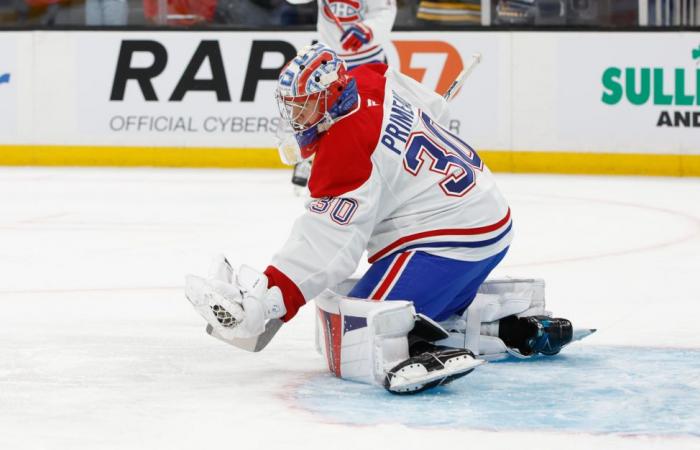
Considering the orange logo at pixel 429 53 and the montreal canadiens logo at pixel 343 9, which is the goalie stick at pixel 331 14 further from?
the orange logo at pixel 429 53

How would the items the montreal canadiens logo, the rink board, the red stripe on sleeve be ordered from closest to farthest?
the red stripe on sleeve < the montreal canadiens logo < the rink board

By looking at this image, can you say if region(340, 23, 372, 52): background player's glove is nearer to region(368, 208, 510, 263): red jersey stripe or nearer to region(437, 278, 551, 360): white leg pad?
region(437, 278, 551, 360): white leg pad

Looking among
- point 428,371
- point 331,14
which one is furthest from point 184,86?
point 428,371

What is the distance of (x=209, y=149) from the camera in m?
9.07

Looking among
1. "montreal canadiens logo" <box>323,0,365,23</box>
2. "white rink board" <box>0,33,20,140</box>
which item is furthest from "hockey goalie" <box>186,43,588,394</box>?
"white rink board" <box>0,33,20,140</box>

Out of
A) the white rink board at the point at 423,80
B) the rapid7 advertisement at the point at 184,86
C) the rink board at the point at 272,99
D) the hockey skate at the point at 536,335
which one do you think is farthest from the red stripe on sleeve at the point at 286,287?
the rapid7 advertisement at the point at 184,86

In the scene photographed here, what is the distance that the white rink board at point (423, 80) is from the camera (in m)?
8.41

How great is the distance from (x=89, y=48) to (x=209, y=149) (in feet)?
3.60

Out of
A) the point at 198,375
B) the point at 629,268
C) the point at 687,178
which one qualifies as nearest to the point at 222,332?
the point at 198,375

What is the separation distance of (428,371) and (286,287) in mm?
344

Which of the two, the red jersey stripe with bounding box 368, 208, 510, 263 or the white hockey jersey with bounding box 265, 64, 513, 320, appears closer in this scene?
the white hockey jersey with bounding box 265, 64, 513, 320

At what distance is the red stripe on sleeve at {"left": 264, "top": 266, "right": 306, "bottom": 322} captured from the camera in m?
2.75

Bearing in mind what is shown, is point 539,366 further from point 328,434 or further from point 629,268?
point 629,268

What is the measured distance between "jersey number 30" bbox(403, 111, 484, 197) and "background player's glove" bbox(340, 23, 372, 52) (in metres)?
4.15
